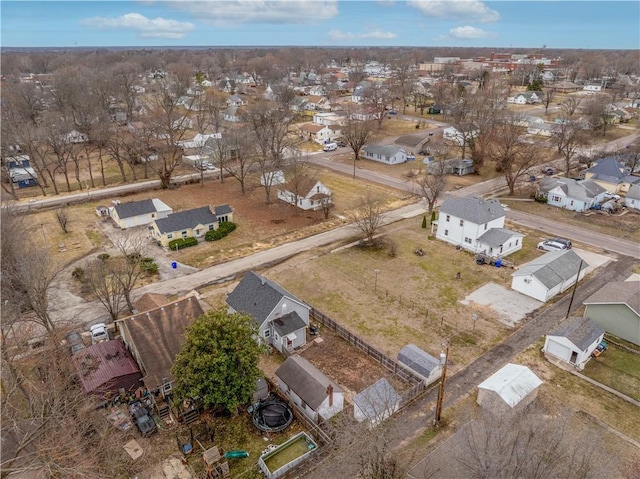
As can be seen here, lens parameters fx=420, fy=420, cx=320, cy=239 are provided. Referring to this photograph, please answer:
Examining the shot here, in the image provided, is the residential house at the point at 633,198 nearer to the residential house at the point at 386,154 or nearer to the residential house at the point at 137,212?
the residential house at the point at 386,154

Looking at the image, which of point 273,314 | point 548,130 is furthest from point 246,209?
point 548,130

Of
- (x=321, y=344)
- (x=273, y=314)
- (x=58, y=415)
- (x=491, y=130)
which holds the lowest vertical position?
(x=321, y=344)

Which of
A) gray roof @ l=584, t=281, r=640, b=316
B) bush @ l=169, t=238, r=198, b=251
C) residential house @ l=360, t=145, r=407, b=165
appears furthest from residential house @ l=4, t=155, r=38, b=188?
gray roof @ l=584, t=281, r=640, b=316

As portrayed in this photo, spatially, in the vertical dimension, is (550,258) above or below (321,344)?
above

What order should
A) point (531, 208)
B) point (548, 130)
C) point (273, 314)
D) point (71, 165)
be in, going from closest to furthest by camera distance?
point (273, 314), point (531, 208), point (71, 165), point (548, 130)

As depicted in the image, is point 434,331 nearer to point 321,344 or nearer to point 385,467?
point 321,344

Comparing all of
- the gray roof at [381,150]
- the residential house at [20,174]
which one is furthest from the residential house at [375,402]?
the residential house at [20,174]

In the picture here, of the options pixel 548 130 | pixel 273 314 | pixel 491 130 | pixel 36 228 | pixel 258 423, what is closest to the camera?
pixel 258 423
